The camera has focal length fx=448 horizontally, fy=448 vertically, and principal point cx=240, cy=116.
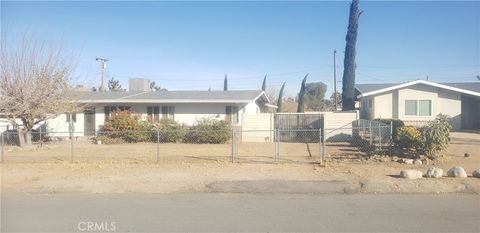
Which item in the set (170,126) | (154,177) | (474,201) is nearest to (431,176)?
(474,201)

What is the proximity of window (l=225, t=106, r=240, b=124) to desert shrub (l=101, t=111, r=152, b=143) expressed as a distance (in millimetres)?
4910

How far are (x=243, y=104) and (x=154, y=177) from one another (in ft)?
52.3

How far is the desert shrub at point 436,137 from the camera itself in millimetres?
14820

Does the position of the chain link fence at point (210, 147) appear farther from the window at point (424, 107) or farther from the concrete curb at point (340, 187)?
the window at point (424, 107)

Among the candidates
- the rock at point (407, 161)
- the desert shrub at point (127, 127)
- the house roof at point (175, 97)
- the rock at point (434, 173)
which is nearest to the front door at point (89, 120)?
the house roof at point (175, 97)

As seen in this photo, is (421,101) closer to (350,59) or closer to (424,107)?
(424,107)

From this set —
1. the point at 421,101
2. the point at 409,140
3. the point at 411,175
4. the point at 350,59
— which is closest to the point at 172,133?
the point at 409,140

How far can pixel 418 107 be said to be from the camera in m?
29.0

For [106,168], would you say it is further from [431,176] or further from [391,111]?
[391,111]

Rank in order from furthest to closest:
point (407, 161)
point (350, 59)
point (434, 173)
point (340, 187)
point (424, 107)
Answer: point (350, 59) → point (424, 107) → point (407, 161) → point (434, 173) → point (340, 187)

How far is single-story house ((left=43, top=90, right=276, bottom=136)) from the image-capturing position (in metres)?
27.3

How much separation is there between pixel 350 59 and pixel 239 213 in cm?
2825

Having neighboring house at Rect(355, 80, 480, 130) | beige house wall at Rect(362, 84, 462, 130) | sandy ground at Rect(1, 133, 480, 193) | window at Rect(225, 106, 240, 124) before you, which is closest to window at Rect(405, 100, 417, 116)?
neighboring house at Rect(355, 80, 480, 130)

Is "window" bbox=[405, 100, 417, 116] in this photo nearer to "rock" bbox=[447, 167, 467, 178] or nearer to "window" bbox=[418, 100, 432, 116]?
"window" bbox=[418, 100, 432, 116]
